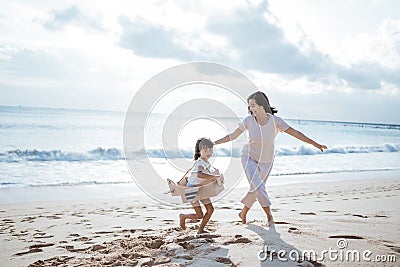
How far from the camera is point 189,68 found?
4781 mm

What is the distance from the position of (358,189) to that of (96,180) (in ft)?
24.1

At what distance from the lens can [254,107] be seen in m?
4.61

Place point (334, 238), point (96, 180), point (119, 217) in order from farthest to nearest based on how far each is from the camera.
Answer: point (96, 180) → point (119, 217) → point (334, 238)

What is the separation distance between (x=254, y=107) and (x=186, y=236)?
181 centimetres

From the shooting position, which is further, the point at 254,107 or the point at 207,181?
the point at 254,107

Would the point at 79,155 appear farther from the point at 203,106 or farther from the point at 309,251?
the point at 309,251

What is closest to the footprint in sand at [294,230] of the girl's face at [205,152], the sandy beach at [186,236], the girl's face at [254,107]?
the sandy beach at [186,236]

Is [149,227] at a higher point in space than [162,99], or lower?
lower

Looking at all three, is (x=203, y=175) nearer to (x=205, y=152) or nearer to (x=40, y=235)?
(x=205, y=152)

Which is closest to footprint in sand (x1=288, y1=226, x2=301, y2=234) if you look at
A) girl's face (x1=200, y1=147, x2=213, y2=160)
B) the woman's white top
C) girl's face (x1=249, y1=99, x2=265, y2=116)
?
the woman's white top

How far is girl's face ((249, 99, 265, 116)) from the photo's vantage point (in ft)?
15.1

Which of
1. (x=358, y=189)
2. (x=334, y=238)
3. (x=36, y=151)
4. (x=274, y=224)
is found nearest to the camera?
(x=334, y=238)

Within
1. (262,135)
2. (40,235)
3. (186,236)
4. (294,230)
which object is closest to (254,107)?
(262,135)

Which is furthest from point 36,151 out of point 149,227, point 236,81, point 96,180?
point 236,81
